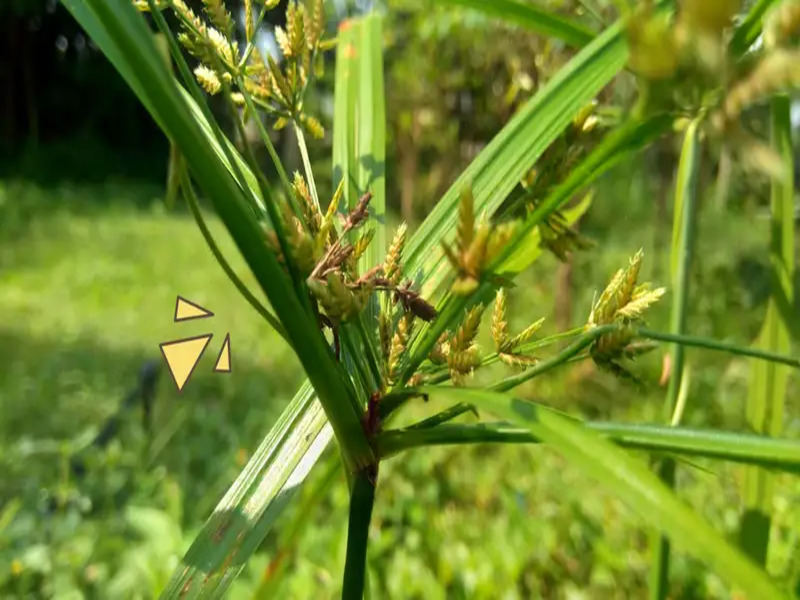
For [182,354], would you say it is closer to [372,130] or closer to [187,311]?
[187,311]

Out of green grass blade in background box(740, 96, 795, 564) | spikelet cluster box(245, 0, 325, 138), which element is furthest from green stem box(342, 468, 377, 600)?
green grass blade in background box(740, 96, 795, 564)

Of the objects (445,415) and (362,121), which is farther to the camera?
(362,121)

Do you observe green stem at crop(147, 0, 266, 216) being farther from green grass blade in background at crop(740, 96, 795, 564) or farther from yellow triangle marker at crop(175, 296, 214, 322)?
green grass blade in background at crop(740, 96, 795, 564)

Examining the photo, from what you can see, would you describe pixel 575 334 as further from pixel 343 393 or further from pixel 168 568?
pixel 168 568

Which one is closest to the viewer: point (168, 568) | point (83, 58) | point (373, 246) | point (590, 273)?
point (373, 246)

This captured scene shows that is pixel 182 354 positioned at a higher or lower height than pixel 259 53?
lower

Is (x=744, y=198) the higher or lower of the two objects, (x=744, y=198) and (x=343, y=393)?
the higher

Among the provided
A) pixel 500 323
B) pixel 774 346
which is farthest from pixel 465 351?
pixel 774 346

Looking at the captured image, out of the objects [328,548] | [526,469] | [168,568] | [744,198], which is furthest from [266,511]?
[744,198]
